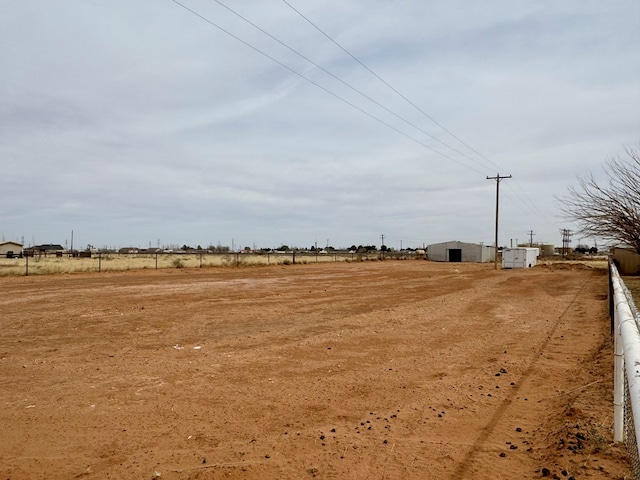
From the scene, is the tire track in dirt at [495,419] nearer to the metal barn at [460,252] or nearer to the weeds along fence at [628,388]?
the weeds along fence at [628,388]

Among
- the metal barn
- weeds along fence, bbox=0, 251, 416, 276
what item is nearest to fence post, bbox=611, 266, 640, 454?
weeds along fence, bbox=0, 251, 416, 276

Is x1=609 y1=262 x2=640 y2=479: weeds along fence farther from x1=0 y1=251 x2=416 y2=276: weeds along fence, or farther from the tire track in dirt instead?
x1=0 y1=251 x2=416 y2=276: weeds along fence

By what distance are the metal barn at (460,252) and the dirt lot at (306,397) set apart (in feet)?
223

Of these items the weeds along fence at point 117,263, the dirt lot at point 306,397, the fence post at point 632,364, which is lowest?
the dirt lot at point 306,397

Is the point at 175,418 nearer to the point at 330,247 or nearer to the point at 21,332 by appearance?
the point at 21,332

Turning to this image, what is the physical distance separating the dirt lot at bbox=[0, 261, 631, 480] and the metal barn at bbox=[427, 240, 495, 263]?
6810 cm

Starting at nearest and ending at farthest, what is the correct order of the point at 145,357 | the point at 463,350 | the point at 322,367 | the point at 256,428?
the point at 256,428 → the point at 322,367 → the point at 145,357 → the point at 463,350

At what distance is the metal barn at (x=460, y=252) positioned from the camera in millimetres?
79312

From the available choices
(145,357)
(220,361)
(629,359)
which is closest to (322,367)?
(220,361)

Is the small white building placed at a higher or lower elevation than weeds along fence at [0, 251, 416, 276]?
higher

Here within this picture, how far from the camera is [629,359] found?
3078 millimetres

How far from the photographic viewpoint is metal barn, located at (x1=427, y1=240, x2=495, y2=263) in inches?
3123

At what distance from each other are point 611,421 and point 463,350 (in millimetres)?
4578

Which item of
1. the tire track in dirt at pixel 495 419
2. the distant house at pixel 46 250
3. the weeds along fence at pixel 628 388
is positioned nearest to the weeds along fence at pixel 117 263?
the distant house at pixel 46 250
